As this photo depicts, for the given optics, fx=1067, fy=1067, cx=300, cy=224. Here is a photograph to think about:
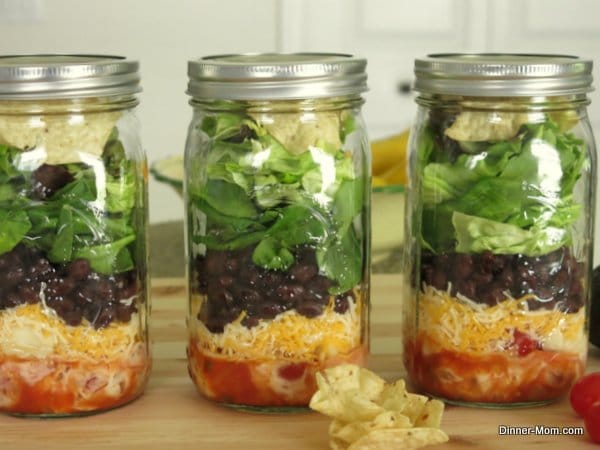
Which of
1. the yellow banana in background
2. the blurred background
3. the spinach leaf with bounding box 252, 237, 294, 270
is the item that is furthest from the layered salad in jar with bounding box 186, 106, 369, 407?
the blurred background

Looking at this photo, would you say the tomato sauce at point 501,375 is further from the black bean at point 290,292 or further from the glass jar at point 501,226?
the black bean at point 290,292

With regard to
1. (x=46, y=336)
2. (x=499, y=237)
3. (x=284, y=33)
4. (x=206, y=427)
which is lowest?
(x=206, y=427)

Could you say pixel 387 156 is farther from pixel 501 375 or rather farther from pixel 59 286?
pixel 59 286

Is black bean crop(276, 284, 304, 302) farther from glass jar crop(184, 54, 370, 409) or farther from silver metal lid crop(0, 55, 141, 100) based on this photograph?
silver metal lid crop(0, 55, 141, 100)

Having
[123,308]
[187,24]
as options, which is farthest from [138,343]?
[187,24]

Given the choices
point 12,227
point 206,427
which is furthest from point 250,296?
point 12,227

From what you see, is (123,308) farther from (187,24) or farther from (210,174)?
(187,24)
